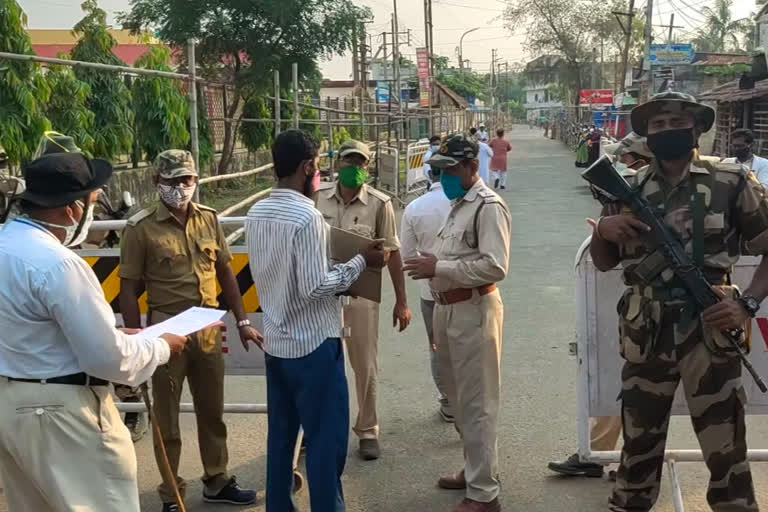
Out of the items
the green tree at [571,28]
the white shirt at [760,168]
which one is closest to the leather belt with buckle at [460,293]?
the white shirt at [760,168]

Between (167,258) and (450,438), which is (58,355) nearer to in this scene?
(167,258)

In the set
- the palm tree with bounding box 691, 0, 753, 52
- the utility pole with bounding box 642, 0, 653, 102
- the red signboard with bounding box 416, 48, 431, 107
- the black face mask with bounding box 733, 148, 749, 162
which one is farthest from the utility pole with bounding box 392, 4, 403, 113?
the palm tree with bounding box 691, 0, 753, 52

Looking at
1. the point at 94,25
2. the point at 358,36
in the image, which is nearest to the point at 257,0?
the point at 358,36

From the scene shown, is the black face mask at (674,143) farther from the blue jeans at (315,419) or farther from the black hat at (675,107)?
the blue jeans at (315,419)

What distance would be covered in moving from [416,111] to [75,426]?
28.3 meters

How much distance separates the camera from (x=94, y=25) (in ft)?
34.3

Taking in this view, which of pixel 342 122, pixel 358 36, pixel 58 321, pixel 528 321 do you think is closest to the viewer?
pixel 58 321

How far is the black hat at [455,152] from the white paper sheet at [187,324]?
1300 millimetres

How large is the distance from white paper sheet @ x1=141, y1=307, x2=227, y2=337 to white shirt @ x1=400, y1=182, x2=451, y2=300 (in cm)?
171

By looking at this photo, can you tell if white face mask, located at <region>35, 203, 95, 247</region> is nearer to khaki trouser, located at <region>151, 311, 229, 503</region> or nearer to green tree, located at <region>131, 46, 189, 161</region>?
khaki trouser, located at <region>151, 311, 229, 503</region>

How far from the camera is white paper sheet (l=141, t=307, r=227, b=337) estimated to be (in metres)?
2.91

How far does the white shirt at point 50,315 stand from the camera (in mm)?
2381

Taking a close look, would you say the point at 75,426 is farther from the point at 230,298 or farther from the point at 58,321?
the point at 230,298

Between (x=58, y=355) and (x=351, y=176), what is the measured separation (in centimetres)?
256
